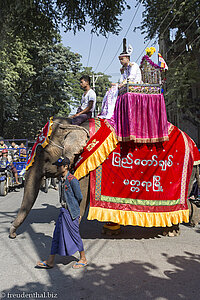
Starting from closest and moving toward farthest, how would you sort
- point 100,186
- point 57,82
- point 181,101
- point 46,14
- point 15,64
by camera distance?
point 100,186 → point 46,14 → point 181,101 → point 15,64 → point 57,82

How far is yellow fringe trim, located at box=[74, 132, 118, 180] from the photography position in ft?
18.0

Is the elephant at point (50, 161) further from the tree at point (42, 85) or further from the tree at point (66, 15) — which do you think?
the tree at point (42, 85)

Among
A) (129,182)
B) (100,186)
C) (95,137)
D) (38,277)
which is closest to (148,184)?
(129,182)

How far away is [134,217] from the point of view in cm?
566

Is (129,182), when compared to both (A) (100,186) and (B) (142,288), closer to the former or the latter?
(A) (100,186)

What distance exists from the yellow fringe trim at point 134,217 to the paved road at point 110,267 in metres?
0.35

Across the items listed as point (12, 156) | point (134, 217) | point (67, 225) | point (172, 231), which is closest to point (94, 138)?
point (134, 217)

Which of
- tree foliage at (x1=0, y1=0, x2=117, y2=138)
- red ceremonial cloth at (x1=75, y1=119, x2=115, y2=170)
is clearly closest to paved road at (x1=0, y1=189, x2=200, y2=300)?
red ceremonial cloth at (x1=75, y1=119, x2=115, y2=170)

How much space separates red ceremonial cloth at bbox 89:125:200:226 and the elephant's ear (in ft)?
1.81

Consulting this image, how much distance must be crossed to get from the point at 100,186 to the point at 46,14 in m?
12.1

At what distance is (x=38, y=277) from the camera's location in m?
4.00

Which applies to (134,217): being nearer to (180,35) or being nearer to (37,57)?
(180,35)

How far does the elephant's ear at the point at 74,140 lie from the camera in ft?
17.4

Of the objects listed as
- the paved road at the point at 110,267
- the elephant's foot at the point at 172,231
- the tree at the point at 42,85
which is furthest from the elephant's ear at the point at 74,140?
the tree at the point at 42,85
